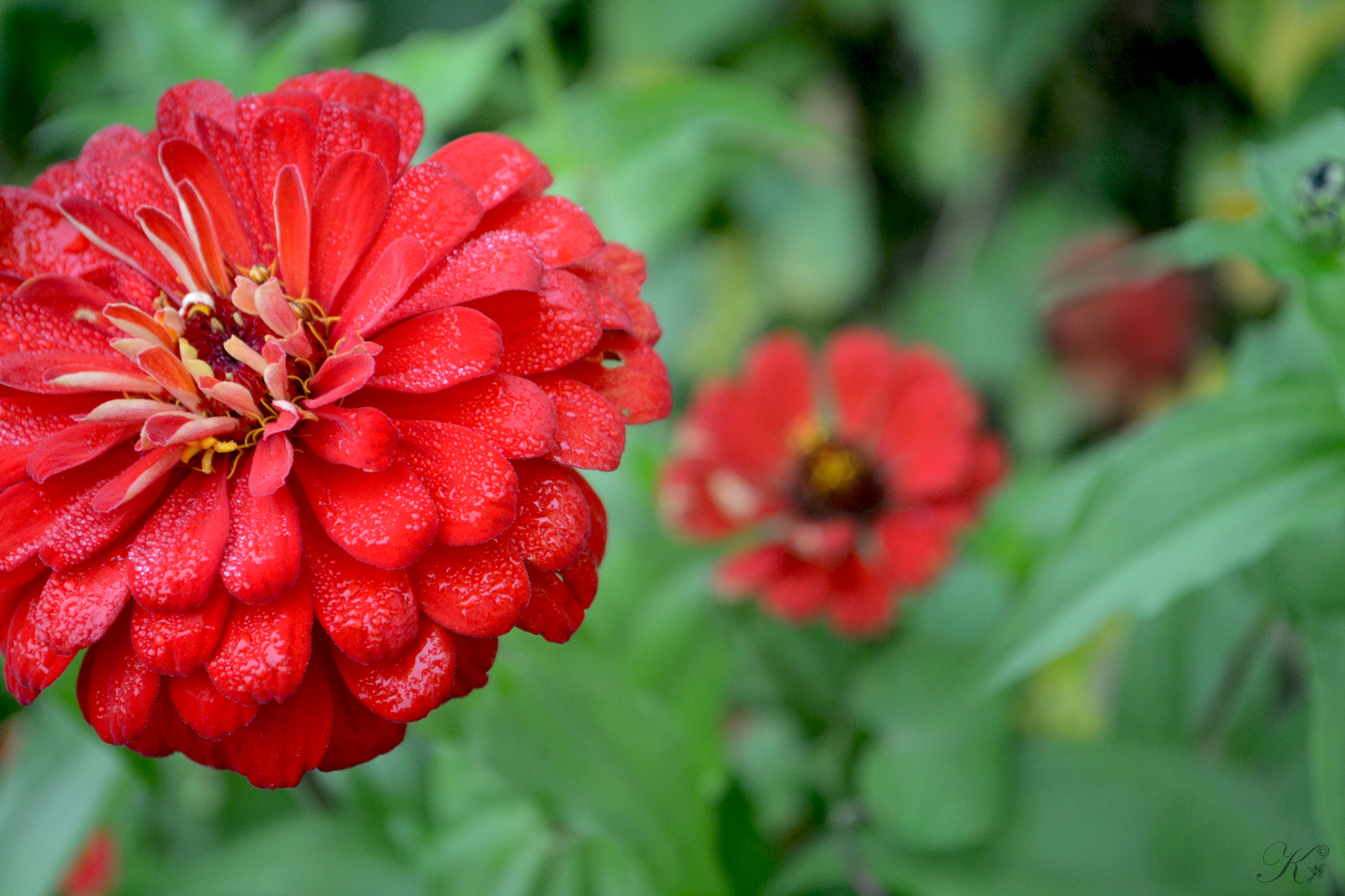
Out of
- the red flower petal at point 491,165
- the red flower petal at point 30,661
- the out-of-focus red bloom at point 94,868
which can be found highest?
the red flower petal at point 491,165

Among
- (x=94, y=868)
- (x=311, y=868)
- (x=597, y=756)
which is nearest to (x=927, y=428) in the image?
(x=597, y=756)

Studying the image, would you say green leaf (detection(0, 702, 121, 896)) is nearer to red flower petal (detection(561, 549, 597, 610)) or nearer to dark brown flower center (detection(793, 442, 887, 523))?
red flower petal (detection(561, 549, 597, 610))

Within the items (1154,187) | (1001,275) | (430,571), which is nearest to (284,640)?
(430,571)

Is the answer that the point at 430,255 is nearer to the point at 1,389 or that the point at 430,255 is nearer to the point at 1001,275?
the point at 1,389

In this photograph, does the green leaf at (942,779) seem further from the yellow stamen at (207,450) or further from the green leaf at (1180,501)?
the yellow stamen at (207,450)

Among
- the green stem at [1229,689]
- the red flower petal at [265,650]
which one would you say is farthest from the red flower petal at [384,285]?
the green stem at [1229,689]

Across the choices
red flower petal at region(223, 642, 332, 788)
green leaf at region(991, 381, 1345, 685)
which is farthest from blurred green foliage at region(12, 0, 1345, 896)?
red flower petal at region(223, 642, 332, 788)
